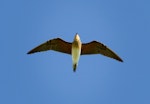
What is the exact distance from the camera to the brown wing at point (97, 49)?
48.5 m

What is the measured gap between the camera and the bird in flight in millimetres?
46969

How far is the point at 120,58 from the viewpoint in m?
50.0

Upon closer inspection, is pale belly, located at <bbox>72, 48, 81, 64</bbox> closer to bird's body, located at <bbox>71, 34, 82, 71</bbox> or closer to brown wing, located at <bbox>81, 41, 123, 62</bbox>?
bird's body, located at <bbox>71, 34, 82, 71</bbox>

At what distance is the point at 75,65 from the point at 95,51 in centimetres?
307

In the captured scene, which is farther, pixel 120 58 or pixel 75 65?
pixel 120 58

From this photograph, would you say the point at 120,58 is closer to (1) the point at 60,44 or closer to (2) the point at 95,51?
(2) the point at 95,51

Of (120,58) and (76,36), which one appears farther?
(120,58)

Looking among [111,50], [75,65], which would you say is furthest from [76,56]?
[111,50]

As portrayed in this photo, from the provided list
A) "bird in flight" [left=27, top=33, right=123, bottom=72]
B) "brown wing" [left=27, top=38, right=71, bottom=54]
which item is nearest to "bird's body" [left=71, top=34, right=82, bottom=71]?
"bird in flight" [left=27, top=33, right=123, bottom=72]

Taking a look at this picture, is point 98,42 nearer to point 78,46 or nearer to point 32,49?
point 78,46

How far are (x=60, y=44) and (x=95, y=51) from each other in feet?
10.2

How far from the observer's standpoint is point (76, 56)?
4697 centimetres

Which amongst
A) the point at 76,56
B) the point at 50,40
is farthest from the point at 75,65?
the point at 50,40

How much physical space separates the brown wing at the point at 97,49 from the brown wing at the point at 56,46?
1365 millimetres
